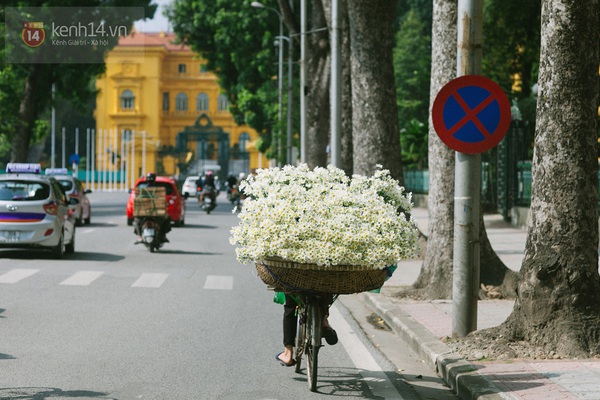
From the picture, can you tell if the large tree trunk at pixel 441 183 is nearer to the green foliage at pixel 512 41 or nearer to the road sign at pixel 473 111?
the road sign at pixel 473 111

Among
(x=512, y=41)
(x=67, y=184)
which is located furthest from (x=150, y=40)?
(x=67, y=184)

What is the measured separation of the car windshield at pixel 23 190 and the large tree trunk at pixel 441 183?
926 cm

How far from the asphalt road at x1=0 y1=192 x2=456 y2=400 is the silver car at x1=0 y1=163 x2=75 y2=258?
1.22 m

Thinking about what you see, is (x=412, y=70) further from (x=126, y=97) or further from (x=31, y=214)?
(x=31, y=214)

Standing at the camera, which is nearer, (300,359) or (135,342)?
(300,359)

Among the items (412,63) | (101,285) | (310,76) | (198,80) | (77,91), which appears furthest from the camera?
(198,80)

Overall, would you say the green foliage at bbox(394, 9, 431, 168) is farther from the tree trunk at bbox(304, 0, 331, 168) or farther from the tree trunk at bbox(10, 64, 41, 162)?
the tree trunk at bbox(304, 0, 331, 168)

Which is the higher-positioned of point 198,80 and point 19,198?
point 198,80

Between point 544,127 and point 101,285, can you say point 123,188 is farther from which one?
point 544,127

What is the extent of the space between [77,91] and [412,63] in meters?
35.2

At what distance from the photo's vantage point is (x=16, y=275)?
17609mm

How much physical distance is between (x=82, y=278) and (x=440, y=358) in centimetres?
918

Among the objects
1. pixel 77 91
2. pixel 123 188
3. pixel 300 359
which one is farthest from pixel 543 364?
pixel 123 188

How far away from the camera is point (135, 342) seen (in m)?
10.7
